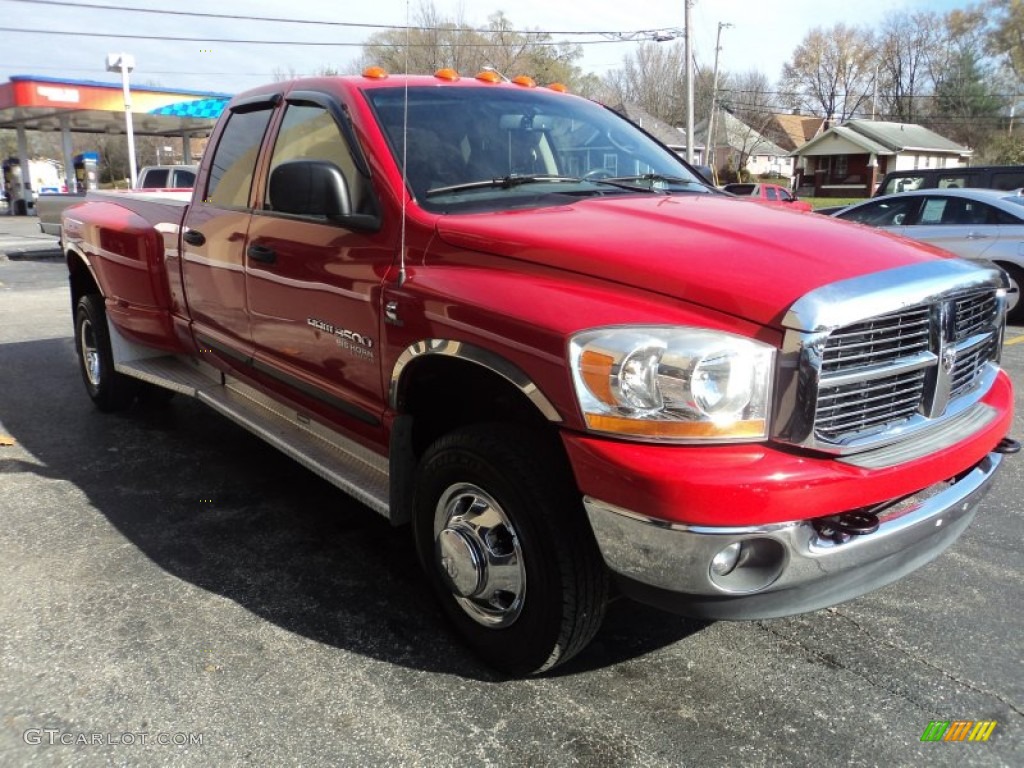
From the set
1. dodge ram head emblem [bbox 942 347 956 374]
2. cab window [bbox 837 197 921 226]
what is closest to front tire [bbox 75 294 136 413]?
dodge ram head emblem [bbox 942 347 956 374]

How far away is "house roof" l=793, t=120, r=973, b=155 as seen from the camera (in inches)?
2112

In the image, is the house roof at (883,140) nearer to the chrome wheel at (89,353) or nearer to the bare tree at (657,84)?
the bare tree at (657,84)

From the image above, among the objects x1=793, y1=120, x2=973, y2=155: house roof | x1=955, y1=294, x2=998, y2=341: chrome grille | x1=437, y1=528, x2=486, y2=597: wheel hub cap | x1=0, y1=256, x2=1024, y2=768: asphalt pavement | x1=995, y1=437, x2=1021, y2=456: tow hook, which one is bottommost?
x1=0, y1=256, x2=1024, y2=768: asphalt pavement

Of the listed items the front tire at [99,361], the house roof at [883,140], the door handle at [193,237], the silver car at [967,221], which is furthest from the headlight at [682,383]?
the house roof at [883,140]

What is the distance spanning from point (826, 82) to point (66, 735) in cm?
9146

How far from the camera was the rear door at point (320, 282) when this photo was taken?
10.1 feet

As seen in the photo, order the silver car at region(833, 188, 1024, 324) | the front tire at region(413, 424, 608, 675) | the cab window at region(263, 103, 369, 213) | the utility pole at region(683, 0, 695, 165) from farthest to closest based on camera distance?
the utility pole at region(683, 0, 695, 165)
the silver car at region(833, 188, 1024, 324)
the cab window at region(263, 103, 369, 213)
the front tire at region(413, 424, 608, 675)

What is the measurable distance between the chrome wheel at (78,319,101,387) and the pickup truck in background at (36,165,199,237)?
9925mm

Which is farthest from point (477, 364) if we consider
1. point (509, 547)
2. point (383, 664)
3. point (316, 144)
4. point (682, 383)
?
point (316, 144)

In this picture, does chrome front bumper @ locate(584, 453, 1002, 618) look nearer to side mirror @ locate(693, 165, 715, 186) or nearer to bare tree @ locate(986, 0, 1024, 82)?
side mirror @ locate(693, 165, 715, 186)

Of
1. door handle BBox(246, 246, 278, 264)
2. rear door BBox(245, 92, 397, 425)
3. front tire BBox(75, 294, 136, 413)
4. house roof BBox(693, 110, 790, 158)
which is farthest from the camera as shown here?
house roof BBox(693, 110, 790, 158)

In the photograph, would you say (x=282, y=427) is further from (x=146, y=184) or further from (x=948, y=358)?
(x=146, y=184)

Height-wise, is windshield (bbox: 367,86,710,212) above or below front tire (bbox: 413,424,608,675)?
above

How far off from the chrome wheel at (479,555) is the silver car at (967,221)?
8.34 meters
